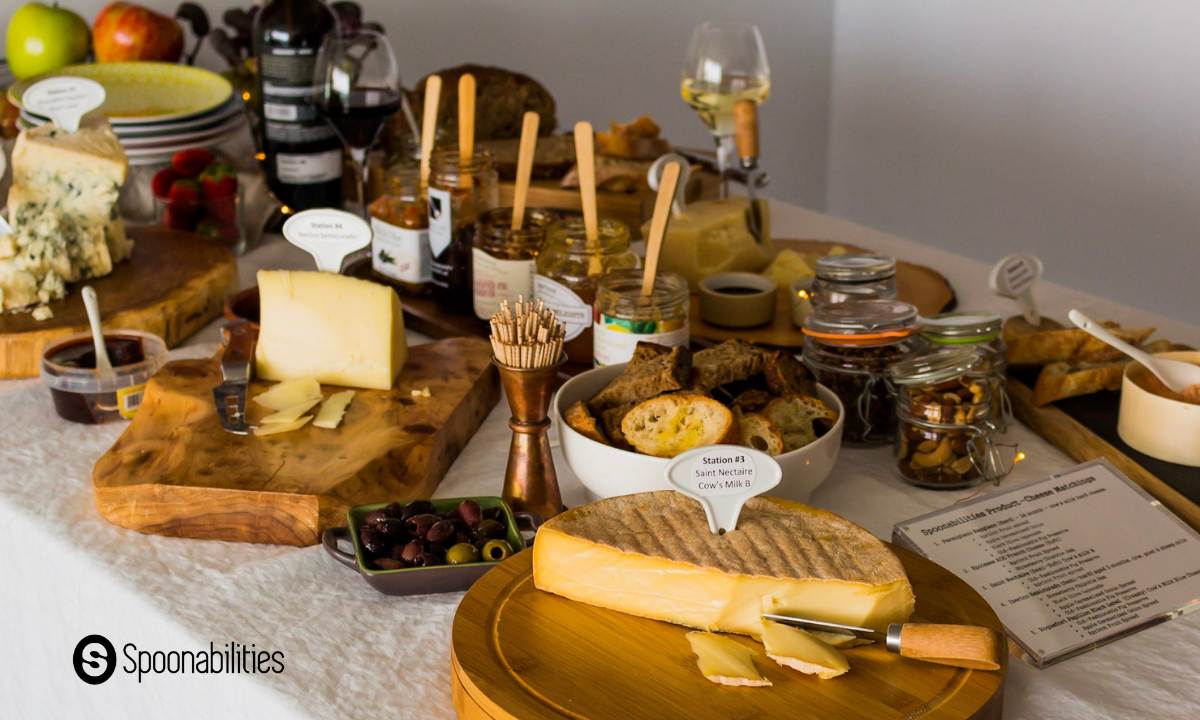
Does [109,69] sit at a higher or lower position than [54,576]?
higher

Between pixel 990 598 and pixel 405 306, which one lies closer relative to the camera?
pixel 990 598

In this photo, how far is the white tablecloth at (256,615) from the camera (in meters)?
0.99

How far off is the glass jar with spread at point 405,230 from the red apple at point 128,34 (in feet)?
2.81

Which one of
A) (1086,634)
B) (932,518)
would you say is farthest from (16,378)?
(1086,634)

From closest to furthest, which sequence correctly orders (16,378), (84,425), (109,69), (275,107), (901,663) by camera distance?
(901,663), (84,425), (16,378), (275,107), (109,69)

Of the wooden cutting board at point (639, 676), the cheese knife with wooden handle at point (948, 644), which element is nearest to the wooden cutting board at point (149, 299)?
the wooden cutting board at point (639, 676)

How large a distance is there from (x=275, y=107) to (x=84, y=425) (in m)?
0.78

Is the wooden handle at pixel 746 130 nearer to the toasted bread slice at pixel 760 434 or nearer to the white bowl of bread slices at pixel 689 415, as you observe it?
the white bowl of bread slices at pixel 689 415

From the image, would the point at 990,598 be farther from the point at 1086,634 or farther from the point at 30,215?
the point at 30,215

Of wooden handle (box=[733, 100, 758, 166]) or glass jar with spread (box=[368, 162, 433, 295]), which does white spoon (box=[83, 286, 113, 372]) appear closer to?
glass jar with spread (box=[368, 162, 433, 295])

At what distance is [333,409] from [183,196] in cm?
78

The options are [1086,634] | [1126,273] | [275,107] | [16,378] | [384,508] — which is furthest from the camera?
[1126,273]

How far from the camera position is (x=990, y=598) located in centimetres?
106

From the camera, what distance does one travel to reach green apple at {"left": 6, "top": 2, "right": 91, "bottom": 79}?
230cm
